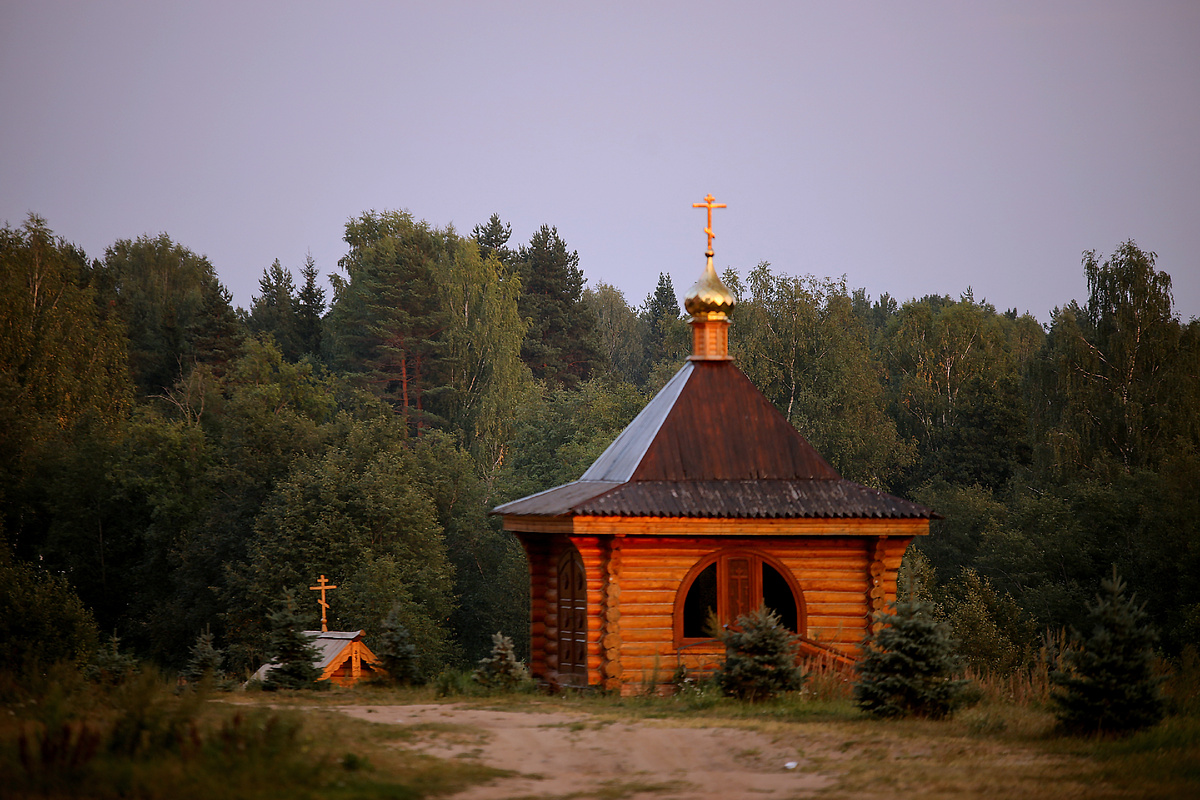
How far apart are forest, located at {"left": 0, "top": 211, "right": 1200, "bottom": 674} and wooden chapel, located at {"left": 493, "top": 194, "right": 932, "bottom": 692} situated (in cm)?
1134

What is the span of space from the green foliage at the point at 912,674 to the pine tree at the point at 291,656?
22.0 ft

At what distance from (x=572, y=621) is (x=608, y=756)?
6831 millimetres

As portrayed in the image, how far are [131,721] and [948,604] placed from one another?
28.4 metres

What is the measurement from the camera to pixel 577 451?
37.9 meters

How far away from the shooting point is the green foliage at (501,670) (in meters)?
13.9

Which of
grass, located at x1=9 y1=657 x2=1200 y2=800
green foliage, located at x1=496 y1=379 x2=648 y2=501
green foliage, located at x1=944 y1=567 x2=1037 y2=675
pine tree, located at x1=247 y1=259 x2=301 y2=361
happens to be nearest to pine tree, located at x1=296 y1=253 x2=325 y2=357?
pine tree, located at x1=247 y1=259 x2=301 y2=361

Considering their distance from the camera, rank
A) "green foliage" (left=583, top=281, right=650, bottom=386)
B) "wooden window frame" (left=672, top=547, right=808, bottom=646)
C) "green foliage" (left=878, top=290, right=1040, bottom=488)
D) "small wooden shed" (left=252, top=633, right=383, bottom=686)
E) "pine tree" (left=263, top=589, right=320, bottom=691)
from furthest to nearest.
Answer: "green foliage" (left=583, top=281, right=650, bottom=386) < "green foliage" (left=878, top=290, right=1040, bottom=488) < "small wooden shed" (left=252, top=633, right=383, bottom=686) < "wooden window frame" (left=672, top=547, right=808, bottom=646) < "pine tree" (left=263, top=589, right=320, bottom=691)

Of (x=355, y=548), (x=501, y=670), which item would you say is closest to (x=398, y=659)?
(x=501, y=670)

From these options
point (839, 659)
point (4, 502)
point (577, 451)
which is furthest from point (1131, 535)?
point (4, 502)

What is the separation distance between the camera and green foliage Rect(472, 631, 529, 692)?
13.9 metres

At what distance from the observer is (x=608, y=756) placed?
862cm

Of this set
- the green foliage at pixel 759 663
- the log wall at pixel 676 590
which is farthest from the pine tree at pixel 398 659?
the green foliage at pixel 759 663

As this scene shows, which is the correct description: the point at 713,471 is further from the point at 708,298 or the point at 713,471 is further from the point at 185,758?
the point at 185,758

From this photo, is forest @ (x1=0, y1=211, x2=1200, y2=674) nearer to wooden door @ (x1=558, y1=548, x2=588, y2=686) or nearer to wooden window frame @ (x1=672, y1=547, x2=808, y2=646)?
wooden door @ (x1=558, y1=548, x2=588, y2=686)
